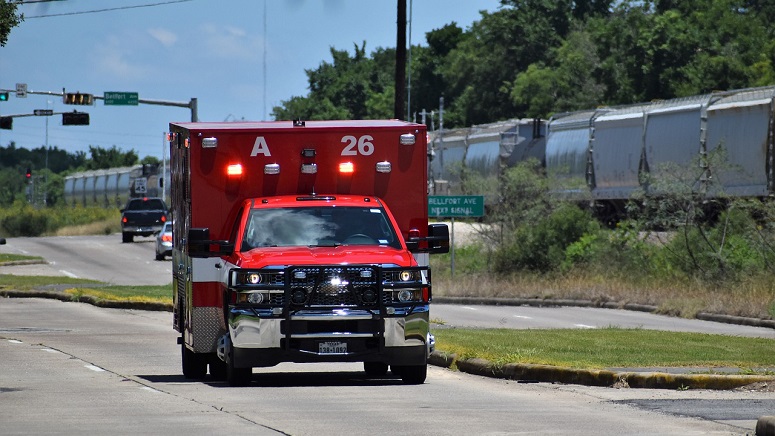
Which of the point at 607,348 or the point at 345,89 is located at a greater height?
the point at 345,89

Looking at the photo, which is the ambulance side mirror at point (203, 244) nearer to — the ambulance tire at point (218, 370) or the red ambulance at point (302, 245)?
the red ambulance at point (302, 245)

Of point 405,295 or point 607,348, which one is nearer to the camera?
point 405,295

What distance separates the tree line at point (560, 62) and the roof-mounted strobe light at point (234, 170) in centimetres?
6861

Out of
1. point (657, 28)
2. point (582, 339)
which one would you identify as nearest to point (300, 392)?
point (582, 339)

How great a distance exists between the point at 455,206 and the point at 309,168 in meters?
27.3

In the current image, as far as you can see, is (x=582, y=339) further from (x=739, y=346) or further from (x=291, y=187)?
(x=291, y=187)

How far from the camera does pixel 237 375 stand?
16.5 m

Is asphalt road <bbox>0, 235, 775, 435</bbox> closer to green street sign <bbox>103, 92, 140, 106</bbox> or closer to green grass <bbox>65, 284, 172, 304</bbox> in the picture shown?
green grass <bbox>65, 284, 172, 304</bbox>

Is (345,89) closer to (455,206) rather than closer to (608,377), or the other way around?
(455,206)

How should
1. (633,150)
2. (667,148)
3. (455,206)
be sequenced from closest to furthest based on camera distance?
(455,206) → (667,148) → (633,150)

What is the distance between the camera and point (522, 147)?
59.6 metres

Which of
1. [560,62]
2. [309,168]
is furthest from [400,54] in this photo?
[560,62]

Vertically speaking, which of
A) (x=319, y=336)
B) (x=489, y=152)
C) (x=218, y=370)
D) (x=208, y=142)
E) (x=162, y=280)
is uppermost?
(x=489, y=152)

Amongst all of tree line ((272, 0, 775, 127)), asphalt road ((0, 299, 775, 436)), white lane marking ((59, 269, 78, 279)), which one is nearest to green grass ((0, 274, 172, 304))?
white lane marking ((59, 269, 78, 279))
